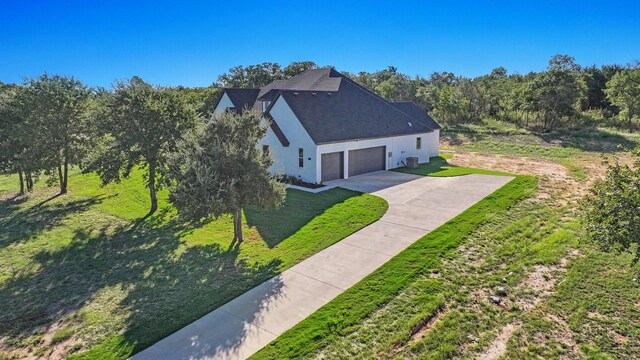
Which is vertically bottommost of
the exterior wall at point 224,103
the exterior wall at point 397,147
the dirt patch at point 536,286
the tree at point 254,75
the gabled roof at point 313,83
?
the dirt patch at point 536,286

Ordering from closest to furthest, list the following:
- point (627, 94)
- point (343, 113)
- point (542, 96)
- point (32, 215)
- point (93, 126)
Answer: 1. point (93, 126)
2. point (32, 215)
3. point (343, 113)
4. point (627, 94)
5. point (542, 96)

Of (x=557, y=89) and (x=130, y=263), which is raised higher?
(x=557, y=89)

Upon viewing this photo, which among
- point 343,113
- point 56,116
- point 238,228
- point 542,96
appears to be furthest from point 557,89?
point 56,116

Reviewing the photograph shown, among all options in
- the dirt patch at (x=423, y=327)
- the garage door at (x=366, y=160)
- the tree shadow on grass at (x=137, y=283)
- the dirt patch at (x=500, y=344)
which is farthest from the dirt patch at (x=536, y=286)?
the garage door at (x=366, y=160)

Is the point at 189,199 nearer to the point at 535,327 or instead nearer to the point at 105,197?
the point at 535,327

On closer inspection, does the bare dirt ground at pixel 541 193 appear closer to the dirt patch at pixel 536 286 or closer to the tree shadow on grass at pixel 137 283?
the dirt patch at pixel 536 286

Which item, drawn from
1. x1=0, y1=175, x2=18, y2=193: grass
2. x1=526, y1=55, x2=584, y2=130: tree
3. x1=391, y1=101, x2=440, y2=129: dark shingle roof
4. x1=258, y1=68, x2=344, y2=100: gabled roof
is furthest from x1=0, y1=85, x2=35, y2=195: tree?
x1=526, y1=55, x2=584, y2=130: tree

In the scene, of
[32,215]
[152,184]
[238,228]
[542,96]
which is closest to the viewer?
[238,228]

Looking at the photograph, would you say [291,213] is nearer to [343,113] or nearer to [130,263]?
[130,263]
